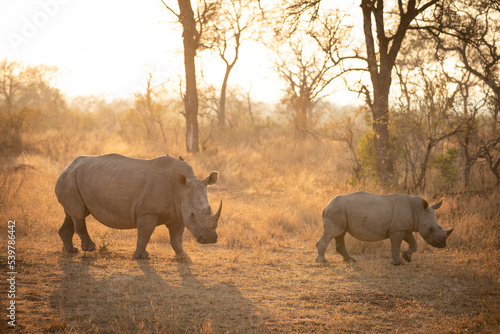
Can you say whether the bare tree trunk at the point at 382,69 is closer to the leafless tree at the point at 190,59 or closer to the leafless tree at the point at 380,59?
the leafless tree at the point at 380,59

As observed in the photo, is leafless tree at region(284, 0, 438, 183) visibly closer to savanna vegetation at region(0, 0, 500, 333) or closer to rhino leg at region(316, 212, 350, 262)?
savanna vegetation at region(0, 0, 500, 333)

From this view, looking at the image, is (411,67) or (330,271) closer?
(330,271)

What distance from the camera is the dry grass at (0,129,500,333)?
4.56 m

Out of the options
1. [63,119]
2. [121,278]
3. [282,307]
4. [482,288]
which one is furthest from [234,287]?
[63,119]

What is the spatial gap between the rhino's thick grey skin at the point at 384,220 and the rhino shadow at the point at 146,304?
1.96 metres

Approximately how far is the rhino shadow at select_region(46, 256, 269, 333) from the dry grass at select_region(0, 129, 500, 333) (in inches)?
0.6

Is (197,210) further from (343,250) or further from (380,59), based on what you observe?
(380,59)

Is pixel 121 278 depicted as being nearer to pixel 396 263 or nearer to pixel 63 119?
A: pixel 396 263

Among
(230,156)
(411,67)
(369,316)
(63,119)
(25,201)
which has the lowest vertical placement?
(369,316)

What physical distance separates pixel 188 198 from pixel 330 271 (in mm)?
2310

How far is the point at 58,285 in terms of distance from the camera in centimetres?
545

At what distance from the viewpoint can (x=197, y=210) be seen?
6.35 m

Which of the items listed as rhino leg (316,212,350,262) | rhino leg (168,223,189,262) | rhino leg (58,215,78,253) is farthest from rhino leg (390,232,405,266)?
rhino leg (58,215,78,253)

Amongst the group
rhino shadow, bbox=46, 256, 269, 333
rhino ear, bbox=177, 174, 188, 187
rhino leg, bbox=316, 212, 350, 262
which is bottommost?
rhino shadow, bbox=46, 256, 269, 333
